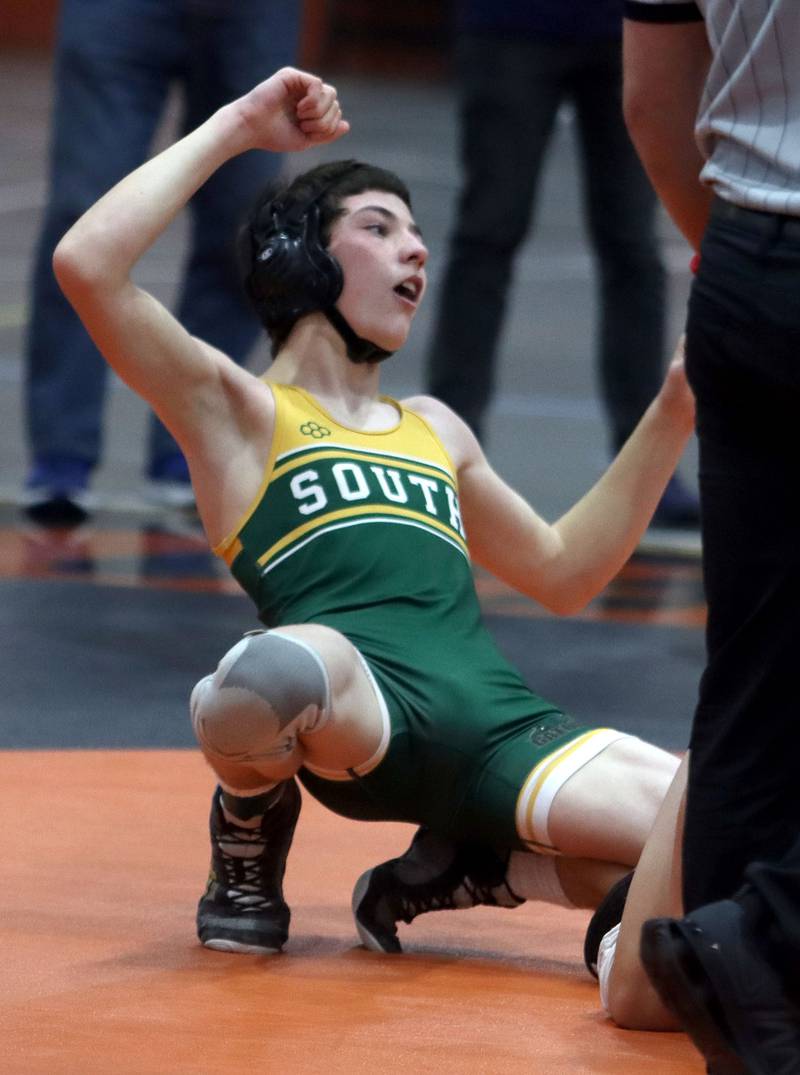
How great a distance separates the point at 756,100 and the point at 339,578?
1.01 m

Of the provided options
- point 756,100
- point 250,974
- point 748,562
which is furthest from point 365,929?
point 756,100

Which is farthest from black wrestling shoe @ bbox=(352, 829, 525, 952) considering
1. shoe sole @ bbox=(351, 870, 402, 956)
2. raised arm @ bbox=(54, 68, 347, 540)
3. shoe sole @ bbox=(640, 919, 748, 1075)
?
shoe sole @ bbox=(640, 919, 748, 1075)

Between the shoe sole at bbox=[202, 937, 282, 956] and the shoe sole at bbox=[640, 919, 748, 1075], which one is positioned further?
the shoe sole at bbox=[202, 937, 282, 956]

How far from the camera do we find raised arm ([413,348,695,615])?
2.89 meters

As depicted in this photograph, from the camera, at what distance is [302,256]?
278 cm

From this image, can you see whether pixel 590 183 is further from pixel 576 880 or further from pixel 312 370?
pixel 576 880

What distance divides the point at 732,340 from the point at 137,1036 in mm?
908

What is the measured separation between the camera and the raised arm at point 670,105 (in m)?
1.92

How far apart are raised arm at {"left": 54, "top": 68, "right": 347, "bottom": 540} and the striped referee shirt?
88cm

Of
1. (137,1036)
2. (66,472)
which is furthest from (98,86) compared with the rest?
(137,1036)

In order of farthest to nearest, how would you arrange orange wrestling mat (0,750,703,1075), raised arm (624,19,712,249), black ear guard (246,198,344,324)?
black ear guard (246,198,344,324) → orange wrestling mat (0,750,703,1075) → raised arm (624,19,712,249)

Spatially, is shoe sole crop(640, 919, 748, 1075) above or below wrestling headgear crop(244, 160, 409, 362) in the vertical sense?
below

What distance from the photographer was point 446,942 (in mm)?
2635

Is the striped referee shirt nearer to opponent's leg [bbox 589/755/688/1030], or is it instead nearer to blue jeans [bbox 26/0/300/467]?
opponent's leg [bbox 589/755/688/1030]
